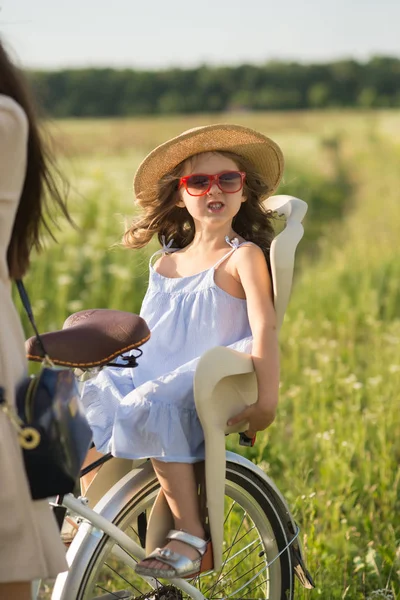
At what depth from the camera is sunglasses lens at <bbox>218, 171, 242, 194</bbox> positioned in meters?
2.80

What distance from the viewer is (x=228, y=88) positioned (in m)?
63.3

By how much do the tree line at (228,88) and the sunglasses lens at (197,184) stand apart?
2037 inches

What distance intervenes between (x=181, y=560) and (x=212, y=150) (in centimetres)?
124

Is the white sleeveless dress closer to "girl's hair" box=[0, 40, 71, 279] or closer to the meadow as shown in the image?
the meadow

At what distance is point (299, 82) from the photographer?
66062 millimetres

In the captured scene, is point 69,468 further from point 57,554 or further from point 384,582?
point 384,582

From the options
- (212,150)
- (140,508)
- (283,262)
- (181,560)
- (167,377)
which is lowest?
(181,560)

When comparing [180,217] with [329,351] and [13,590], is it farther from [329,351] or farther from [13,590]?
[329,351]

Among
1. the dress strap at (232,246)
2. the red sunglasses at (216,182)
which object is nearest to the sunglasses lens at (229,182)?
the red sunglasses at (216,182)

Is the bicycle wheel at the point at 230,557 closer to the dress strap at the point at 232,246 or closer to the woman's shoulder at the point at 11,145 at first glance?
the dress strap at the point at 232,246

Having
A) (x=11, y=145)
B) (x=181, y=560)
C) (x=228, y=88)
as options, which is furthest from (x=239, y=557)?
(x=228, y=88)

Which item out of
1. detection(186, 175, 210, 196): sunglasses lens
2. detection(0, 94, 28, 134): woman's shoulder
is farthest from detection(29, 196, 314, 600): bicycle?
detection(0, 94, 28, 134): woman's shoulder

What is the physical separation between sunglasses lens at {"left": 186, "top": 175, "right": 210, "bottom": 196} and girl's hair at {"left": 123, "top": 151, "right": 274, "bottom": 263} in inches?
4.2

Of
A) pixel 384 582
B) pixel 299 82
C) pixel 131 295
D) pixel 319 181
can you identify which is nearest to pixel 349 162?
pixel 319 181
